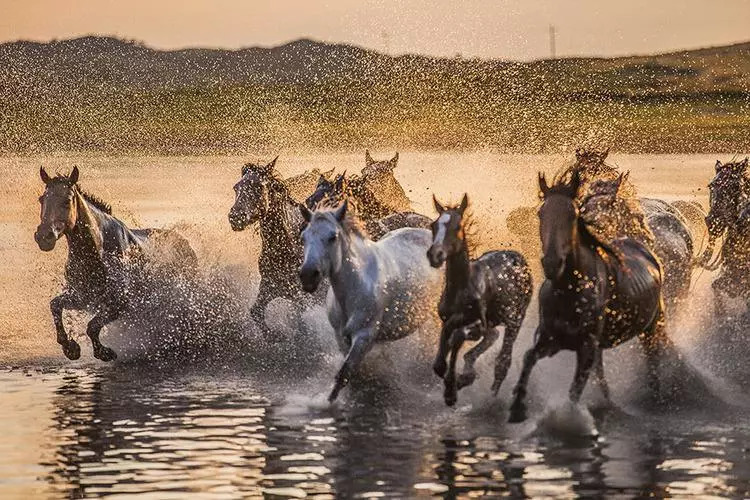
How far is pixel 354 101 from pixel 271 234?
2505 inches

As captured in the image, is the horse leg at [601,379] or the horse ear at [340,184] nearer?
the horse leg at [601,379]

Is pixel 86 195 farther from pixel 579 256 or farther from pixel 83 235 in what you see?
pixel 579 256

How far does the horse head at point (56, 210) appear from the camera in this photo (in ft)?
66.6

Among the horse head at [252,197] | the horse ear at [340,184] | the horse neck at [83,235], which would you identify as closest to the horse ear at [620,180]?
the horse ear at [340,184]

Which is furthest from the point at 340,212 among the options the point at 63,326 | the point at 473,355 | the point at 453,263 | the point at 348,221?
the point at 63,326

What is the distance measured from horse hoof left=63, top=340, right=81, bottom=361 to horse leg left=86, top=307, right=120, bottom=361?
6.0 inches

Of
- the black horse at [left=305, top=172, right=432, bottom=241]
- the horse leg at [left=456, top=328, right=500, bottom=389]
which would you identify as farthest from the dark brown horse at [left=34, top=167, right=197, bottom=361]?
the horse leg at [left=456, top=328, right=500, bottom=389]

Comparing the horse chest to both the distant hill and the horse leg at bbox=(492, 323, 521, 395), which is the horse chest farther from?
the distant hill

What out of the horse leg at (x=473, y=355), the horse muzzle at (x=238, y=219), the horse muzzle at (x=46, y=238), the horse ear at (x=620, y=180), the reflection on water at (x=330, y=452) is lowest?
the reflection on water at (x=330, y=452)

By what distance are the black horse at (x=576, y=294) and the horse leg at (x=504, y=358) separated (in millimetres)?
789

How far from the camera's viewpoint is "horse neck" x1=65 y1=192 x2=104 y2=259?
2072cm

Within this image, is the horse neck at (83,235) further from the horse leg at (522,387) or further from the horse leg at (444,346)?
the horse leg at (522,387)

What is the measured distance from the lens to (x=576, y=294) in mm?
16516

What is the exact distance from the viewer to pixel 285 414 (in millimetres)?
17453
